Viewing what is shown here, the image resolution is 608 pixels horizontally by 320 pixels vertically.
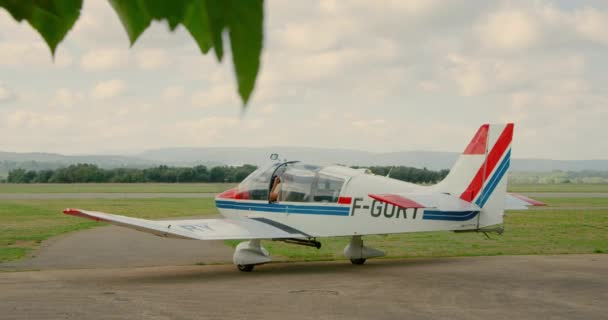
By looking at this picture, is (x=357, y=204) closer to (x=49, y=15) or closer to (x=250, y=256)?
(x=250, y=256)

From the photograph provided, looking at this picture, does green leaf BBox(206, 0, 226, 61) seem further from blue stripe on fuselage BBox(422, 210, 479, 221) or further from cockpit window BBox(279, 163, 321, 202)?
cockpit window BBox(279, 163, 321, 202)

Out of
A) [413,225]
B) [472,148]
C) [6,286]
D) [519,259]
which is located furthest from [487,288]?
[6,286]

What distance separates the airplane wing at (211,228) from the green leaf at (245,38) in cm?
1041

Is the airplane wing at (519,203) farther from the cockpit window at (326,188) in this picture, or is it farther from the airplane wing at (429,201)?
the cockpit window at (326,188)

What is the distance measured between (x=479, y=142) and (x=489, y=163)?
16.2 inches

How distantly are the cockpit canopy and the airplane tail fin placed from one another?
70.1 inches

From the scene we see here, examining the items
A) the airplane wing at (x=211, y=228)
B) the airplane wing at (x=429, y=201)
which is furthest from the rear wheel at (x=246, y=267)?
the airplane wing at (x=429, y=201)

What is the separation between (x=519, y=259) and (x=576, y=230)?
805 centimetres

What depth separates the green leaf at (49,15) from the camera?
74 cm

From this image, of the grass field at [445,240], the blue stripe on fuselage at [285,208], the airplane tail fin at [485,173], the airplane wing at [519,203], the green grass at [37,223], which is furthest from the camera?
the green grass at [37,223]

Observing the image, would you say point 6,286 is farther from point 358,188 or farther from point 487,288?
point 487,288

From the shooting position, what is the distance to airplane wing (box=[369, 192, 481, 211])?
11.1 m

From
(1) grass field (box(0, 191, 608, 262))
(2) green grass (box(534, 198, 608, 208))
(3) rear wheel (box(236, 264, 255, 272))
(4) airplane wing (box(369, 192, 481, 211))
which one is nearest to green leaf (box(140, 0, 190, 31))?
(4) airplane wing (box(369, 192, 481, 211))

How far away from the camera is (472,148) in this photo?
12258 millimetres
